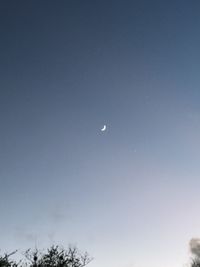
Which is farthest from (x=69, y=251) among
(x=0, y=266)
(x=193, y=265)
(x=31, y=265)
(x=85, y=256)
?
(x=193, y=265)

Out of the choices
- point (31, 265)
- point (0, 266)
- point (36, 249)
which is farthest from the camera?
point (36, 249)

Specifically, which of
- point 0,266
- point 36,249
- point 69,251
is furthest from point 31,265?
point 0,266

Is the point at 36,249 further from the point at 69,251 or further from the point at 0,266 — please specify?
the point at 0,266

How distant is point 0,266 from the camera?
38031mm

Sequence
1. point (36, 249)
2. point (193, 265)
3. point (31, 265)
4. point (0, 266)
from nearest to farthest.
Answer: point (0, 266), point (31, 265), point (36, 249), point (193, 265)

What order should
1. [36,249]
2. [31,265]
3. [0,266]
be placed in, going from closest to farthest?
1. [0,266]
2. [31,265]
3. [36,249]

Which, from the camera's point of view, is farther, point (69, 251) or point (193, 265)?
point (193, 265)

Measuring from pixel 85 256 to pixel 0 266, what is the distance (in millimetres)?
38198

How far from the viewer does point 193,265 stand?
113688 millimetres

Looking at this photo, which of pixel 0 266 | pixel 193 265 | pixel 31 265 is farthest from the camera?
pixel 193 265

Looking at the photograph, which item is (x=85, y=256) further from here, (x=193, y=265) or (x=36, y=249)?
(x=193, y=265)

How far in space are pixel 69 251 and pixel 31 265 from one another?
970 centimetres

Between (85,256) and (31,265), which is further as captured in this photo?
(85,256)

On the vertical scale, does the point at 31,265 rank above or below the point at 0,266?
above
